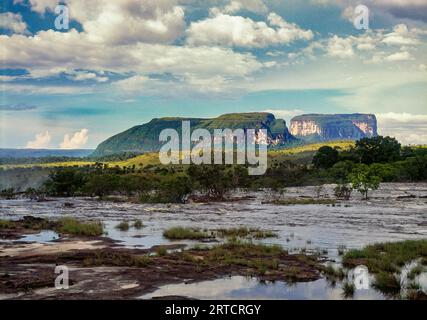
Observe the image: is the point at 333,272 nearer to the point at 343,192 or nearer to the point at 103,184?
the point at 343,192

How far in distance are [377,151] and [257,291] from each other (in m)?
137

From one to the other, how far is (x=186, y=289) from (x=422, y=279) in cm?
952

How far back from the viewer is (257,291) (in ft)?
61.8

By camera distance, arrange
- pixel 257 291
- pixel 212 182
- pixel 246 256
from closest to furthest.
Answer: pixel 257 291 < pixel 246 256 < pixel 212 182

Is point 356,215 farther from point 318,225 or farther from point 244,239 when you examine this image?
point 244,239

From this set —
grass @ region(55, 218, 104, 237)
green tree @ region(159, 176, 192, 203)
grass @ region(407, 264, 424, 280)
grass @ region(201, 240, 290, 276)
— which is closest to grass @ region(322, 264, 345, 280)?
grass @ region(201, 240, 290, 276)

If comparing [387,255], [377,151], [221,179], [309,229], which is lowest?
[309,229]

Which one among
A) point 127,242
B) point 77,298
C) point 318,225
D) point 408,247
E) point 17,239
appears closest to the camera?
point 77,298

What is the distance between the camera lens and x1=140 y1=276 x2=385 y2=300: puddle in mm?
17844

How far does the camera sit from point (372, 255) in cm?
2512

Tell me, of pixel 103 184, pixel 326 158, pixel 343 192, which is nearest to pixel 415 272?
pixel 343 192

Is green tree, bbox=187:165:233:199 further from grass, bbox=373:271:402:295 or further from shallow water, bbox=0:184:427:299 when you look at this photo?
grass, bbox=373:271:402:295

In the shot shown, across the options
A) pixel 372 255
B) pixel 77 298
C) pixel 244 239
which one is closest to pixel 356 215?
pixel 244 239

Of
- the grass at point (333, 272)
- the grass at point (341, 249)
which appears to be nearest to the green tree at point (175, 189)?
the grass at point (341, 249)
